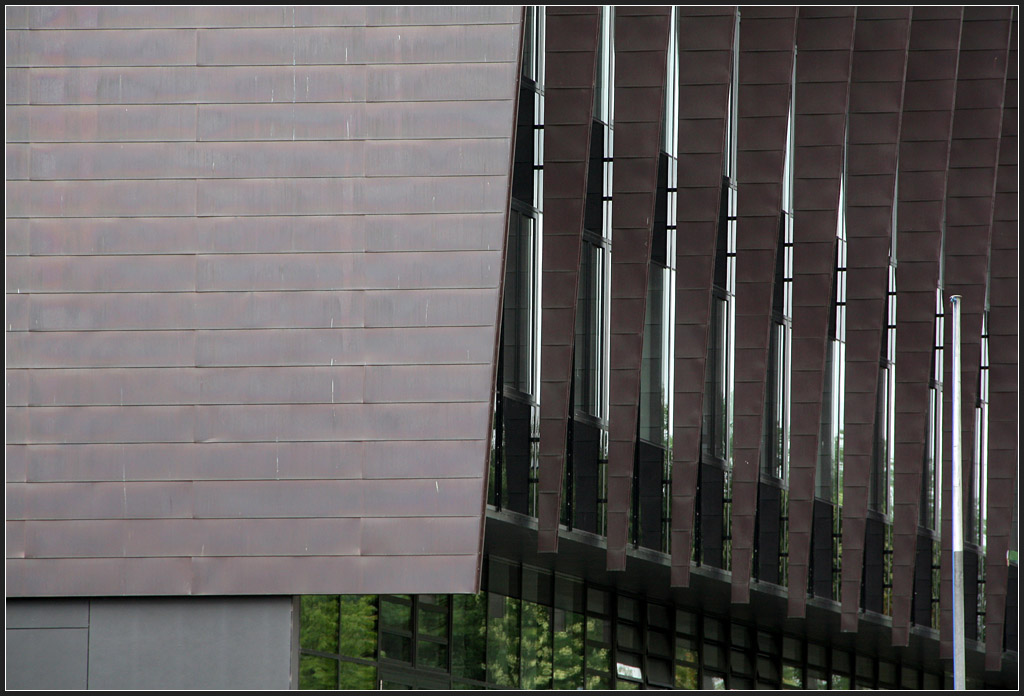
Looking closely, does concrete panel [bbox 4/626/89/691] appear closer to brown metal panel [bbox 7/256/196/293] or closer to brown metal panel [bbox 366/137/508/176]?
brown metal panel [bbox 7/256/196/293]

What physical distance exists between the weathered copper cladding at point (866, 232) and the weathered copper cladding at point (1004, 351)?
4.35 m

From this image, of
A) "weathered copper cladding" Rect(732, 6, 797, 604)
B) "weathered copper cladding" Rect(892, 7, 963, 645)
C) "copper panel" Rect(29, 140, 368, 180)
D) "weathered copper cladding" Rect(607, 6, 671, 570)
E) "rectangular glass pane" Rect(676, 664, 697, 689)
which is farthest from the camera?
"rectangular glass pane" Rect(676, 664, 697, 689)

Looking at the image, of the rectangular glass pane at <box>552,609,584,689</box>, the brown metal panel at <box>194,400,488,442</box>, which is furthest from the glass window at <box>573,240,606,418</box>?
the brown metal panel at <box>194,400,488,442</box>

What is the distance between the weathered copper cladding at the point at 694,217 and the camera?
2100 cm

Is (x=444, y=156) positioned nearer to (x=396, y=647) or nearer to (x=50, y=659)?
(x=50, y=659)

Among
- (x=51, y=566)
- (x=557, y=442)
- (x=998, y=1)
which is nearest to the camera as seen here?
(x=51, y=566)

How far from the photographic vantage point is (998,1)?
23.1 metres

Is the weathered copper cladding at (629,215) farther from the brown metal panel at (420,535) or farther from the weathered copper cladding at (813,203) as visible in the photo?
the brown metal panel at (420,535)

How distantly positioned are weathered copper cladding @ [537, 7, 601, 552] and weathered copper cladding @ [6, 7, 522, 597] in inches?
129

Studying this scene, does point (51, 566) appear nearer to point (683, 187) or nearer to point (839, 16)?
point (683, 187)

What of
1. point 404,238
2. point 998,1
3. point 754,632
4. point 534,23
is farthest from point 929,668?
point 404,238

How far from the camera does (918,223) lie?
2448 centimetres

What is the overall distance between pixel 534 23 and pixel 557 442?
6690 millimetres

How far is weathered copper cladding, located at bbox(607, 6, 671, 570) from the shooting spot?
2059cm
